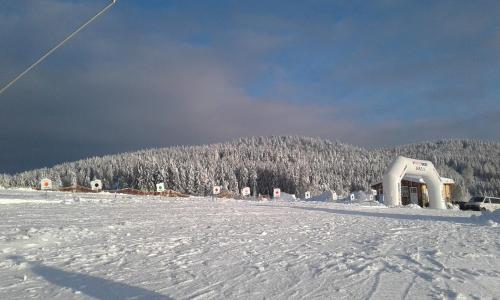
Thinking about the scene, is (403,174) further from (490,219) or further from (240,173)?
(240,173)

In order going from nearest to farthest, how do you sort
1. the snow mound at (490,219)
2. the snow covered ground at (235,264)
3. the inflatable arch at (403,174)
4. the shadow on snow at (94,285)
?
the shadow on snow at (94,285)
the snow covered ground at (235,264)
the snow mound at (490,219)
the inflatable arch at (403,174)

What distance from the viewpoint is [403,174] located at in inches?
1529

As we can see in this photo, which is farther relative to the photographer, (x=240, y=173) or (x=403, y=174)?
(x=240, y=173)

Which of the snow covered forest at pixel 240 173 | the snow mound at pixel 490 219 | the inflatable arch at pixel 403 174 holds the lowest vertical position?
the snow mound at pixel 490 219

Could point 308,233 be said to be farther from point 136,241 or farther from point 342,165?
point 342,165

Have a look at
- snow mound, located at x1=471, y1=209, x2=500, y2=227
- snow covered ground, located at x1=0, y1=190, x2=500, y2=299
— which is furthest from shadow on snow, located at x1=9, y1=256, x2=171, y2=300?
snow mound, located at x1=471, y1=209, x2=500, y2=227

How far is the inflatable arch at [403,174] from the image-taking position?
1515 inches

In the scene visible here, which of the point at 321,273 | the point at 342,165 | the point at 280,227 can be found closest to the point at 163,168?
the point at 342,165

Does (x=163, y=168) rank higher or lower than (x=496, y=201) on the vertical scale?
higher

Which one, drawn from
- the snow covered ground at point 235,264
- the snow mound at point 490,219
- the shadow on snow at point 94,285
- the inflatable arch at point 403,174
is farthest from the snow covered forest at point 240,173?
the shadow on snow at point 94,285

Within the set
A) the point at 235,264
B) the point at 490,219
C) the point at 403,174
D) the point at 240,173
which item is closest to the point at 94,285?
the point at 235,264

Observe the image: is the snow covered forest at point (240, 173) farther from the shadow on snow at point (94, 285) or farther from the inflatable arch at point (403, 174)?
the shadow on snow at point (94, 285)

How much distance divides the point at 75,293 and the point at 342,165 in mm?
145186

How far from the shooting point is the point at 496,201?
43.0 meters
